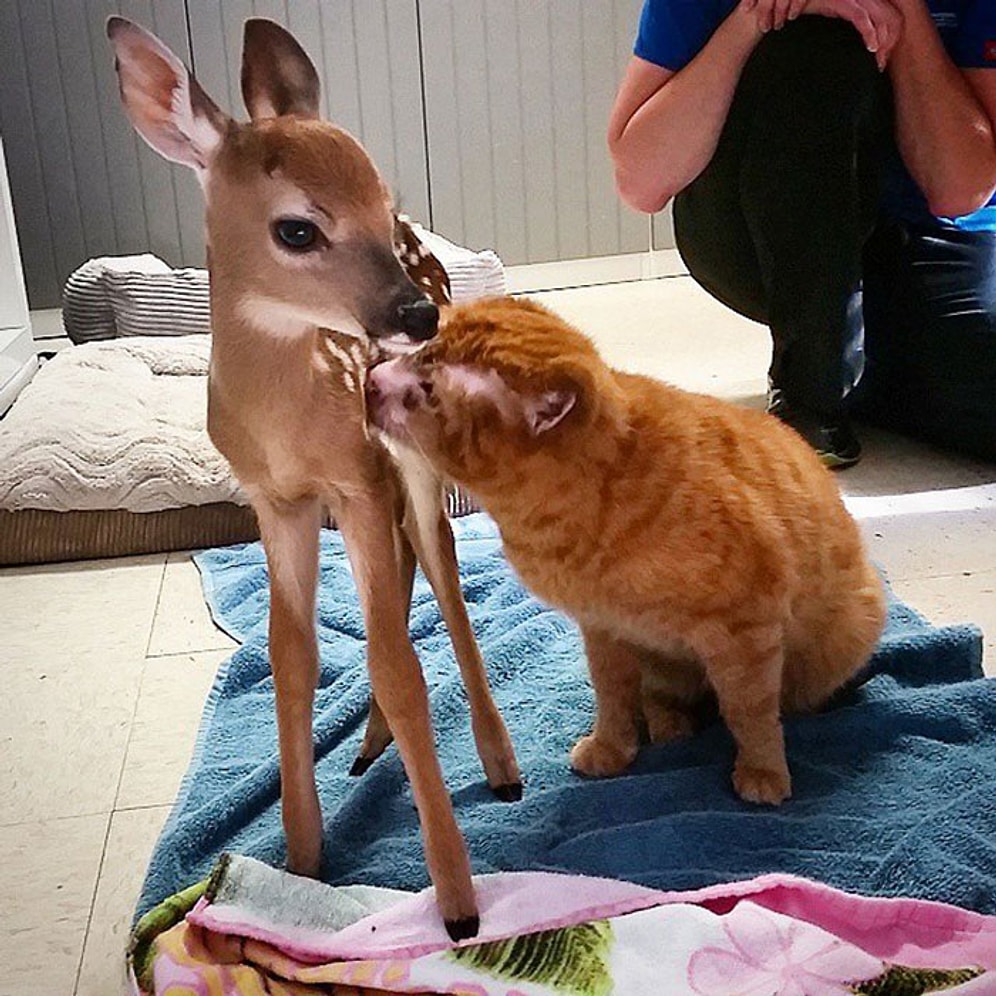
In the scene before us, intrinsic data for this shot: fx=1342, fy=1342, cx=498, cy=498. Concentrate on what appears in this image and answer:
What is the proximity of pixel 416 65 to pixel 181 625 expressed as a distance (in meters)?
2.24

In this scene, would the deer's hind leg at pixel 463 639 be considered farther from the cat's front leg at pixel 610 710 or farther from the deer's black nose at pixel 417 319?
the deer's black nose at pixel 417 319

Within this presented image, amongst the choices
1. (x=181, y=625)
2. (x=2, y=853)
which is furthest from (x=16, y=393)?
(x=2, y=853)

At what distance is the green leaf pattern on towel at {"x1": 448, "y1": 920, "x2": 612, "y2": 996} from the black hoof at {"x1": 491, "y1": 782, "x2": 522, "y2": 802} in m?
0.23

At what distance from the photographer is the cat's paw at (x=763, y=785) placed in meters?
1.06

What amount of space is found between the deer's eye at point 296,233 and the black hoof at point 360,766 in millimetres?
528

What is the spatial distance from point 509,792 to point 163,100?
0.61 meters

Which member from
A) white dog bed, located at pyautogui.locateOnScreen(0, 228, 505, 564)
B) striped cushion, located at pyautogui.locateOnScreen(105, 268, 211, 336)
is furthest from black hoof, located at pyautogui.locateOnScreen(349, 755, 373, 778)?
striped cushion, located at pyautogui.locateOnScreen(105, 268, 211, 336)

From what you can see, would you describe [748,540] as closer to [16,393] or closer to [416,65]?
[16,393]

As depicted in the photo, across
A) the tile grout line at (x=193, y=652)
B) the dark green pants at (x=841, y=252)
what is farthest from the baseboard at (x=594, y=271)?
the tile grout line at (x=193, y=652)

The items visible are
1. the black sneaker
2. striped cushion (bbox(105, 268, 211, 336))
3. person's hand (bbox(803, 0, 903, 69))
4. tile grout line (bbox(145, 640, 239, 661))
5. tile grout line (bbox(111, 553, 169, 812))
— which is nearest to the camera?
tile grout line (bbox(111, 553, 169, 812))

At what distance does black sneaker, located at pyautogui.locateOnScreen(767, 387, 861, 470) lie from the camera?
1.95 m

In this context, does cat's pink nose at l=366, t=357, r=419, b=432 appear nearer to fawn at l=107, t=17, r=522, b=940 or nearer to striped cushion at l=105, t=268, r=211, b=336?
fawn at l=107, t=17, r=522, b=940

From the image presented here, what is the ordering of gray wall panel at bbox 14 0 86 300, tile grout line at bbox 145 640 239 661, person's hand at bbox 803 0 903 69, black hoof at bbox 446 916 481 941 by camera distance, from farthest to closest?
gray wall panel at bbox 14 0 86 300, person's hand at bbox 803 0 903 69, tile grout line at bbox 145 640 239 661, black hoof at bbox 446 916 481 941

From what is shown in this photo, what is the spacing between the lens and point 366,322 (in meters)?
0.76
